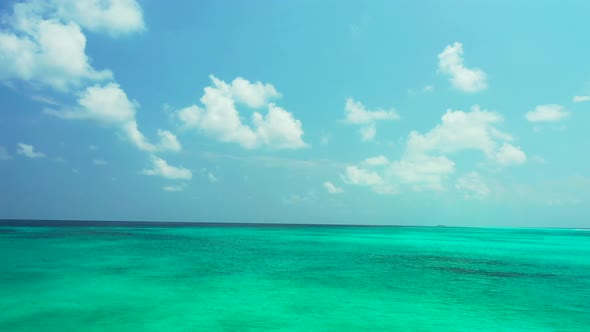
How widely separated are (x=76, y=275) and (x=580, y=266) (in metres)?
33.1

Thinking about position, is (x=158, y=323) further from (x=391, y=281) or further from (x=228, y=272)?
(x=391, y=281)

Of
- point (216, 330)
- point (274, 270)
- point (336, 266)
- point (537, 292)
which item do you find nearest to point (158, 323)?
point (216, 330)

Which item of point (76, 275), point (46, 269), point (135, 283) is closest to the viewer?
point (135, 283)

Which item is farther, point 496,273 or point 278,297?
point 496,273

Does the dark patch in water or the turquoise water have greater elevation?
the turquoise water

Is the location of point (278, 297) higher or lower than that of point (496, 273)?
higher

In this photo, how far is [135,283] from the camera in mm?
16391

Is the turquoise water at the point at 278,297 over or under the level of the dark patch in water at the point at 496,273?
over

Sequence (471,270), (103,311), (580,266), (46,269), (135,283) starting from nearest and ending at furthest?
(103,311) → (135,283) → (46,269) → (471,270) → (580,266)

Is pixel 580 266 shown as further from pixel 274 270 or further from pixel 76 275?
pixel 76 275

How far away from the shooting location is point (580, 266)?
88.4ft

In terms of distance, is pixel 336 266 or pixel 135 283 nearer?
pixel 135 283

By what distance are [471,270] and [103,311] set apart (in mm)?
20742

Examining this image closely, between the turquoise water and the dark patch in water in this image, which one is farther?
the dark patch in water
